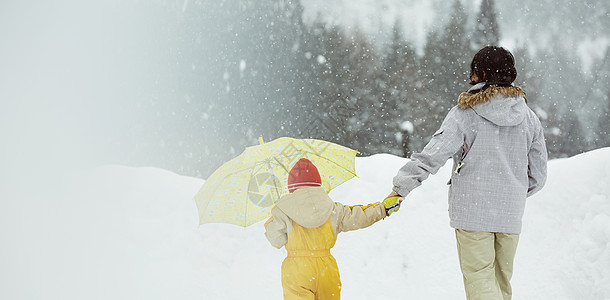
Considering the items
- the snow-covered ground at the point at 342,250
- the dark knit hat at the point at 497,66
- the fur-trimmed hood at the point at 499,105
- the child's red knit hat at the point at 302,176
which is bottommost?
the snow-covered ground at the point at 342,250

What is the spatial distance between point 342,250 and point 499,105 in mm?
3083

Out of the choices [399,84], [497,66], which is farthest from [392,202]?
[399,84]

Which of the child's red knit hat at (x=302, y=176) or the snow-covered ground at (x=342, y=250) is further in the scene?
the snow-covered ground at (x=342, y=250)

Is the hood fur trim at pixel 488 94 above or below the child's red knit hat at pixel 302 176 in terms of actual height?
above

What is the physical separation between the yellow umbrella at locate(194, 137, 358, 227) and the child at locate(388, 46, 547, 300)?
829 mm

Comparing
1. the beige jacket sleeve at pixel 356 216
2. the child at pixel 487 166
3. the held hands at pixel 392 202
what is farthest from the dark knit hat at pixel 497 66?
the beige jacket sleeve at pixel 356 216

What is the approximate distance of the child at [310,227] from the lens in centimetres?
248

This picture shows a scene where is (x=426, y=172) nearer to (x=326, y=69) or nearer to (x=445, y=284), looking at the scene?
(x=445, y=284)

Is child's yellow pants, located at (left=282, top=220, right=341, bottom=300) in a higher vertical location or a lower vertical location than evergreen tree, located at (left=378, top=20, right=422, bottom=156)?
lower

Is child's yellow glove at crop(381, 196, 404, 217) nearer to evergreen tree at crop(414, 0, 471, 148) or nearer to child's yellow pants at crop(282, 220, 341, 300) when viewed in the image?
child's yellow pants at crop(282, 220, 341, 300)

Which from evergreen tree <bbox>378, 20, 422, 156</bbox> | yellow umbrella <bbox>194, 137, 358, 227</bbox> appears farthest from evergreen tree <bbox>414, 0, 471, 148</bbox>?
yellow umbrella <bbox>194, 137, 358, 227</bbox>

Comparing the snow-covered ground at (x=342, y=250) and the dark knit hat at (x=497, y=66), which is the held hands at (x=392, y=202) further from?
the snow-covered ground at (x=342, y=250)

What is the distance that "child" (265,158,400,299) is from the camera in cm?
248

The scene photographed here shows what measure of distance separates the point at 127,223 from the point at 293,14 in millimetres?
9995
